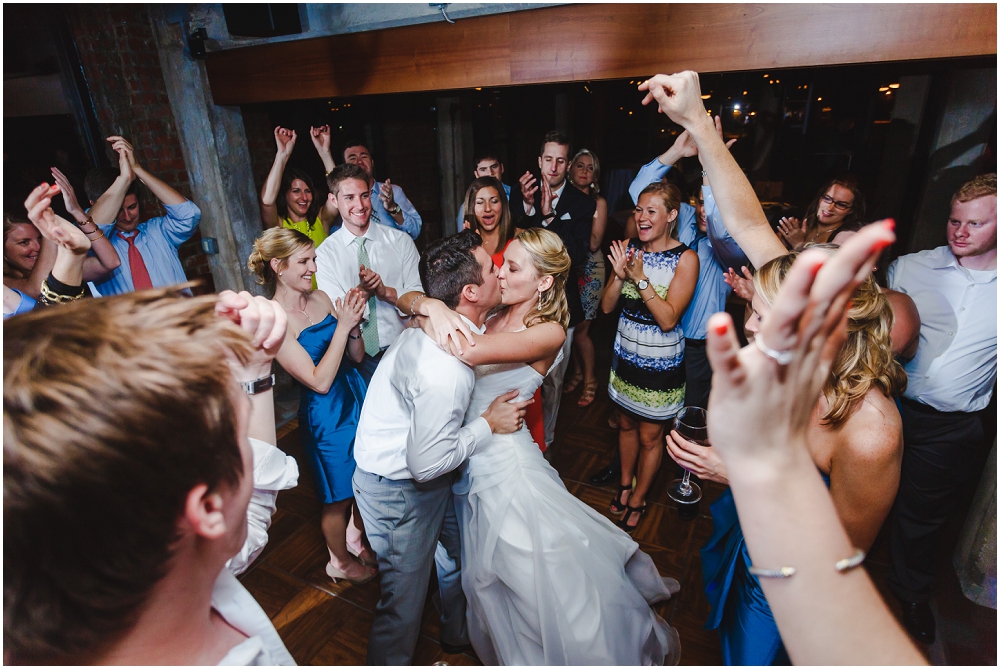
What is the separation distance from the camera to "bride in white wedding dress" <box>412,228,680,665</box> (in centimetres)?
158

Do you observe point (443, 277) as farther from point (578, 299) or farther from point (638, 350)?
point (578, 299)

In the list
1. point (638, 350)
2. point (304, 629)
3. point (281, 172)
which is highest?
point (281, 172)

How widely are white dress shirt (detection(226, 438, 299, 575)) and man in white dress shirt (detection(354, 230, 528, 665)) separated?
483mm

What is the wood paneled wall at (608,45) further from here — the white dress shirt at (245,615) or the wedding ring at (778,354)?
the white dress shirt at (245,615)

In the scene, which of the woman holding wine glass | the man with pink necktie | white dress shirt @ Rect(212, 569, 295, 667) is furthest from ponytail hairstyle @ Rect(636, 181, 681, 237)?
the man with pink necktie

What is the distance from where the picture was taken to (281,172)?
334 cm

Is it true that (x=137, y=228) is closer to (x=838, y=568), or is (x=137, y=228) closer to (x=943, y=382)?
(x=838, y=568)

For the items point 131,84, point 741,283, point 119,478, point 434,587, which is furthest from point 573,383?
point 131,84

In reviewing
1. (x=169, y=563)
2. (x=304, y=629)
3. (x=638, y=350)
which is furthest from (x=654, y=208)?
(x=304, y=629)

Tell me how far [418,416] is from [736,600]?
115 cm

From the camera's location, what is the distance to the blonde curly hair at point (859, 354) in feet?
3.82

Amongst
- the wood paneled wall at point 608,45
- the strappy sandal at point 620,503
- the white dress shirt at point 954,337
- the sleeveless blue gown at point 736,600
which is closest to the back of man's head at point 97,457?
the sleeveless blue gown at point 736,600

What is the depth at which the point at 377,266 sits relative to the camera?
297 centimetres

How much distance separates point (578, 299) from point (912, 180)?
10.1 ft
